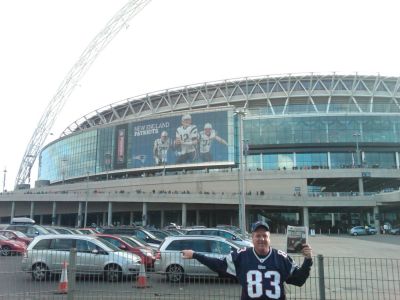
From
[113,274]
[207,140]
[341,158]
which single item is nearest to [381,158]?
[341,158]

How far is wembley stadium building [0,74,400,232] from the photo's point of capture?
7819 centimetres

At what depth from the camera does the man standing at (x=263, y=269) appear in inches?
174

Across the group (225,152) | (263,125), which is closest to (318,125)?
(263,125)

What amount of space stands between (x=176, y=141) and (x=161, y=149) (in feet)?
13.9

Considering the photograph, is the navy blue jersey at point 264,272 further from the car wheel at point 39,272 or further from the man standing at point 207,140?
the man standing at point 207,140

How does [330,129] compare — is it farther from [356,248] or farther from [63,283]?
[63,283]

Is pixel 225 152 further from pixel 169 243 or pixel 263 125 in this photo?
pixel 169 243

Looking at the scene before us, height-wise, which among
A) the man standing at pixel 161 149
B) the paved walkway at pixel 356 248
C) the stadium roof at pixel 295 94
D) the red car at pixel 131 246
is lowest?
the paved walkway at pixel 356 248

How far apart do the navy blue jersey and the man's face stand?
55mm

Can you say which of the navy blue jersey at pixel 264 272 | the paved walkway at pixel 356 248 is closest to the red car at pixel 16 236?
the paved walkway at pixel 356 248

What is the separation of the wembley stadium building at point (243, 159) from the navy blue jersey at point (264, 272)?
6198cm

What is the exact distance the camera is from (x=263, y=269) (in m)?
4.49

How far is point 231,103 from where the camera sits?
109000mm

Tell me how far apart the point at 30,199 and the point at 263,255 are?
8487 cm
